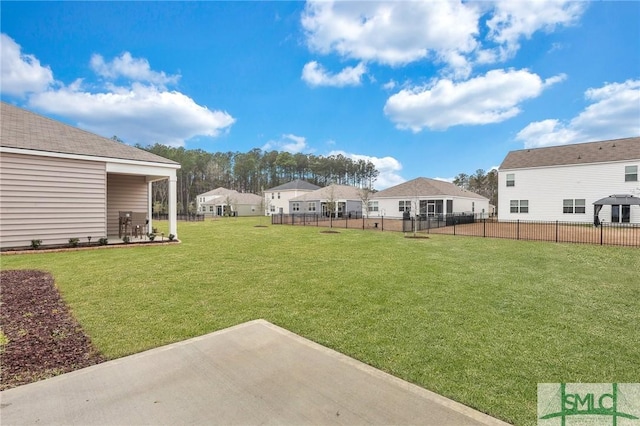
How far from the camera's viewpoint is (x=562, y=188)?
81.1 feet

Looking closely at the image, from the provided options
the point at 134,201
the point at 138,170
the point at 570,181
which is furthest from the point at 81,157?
the point at 570,181

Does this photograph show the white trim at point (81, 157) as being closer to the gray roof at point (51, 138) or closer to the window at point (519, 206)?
the gray roof at point (51, 138)

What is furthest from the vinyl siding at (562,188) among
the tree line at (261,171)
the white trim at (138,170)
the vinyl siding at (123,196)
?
the tree line at (261,171)

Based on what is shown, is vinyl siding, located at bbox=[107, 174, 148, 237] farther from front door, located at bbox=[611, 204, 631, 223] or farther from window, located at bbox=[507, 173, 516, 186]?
front door, located at bbox=[611, 204, 631, 223]

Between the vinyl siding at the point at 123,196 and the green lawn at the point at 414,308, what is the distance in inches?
218

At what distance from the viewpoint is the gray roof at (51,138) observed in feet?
35.1

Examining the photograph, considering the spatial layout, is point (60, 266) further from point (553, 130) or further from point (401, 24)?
point (553, 130)

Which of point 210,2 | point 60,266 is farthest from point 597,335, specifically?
point 210,2

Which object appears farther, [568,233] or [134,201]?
[568,233]

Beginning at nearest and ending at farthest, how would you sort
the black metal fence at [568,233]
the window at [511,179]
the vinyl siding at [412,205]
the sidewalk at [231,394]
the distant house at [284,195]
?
the sidewalk at [231,394], the black metal fence at [568,233], the window at [511,179], the vinyl siding at [412,205], the distant house at [284,195]

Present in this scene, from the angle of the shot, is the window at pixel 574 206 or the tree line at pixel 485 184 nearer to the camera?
the window at pixel 574 206

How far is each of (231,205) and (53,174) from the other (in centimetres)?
4013

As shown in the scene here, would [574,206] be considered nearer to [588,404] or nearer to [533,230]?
[533,230]

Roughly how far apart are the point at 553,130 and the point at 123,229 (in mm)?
33379
